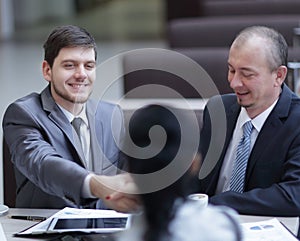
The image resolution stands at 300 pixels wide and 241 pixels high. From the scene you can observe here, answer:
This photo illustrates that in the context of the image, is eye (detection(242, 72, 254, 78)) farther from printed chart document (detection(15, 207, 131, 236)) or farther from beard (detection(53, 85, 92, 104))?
printed chart document (detection(15, 207, 131, 236))

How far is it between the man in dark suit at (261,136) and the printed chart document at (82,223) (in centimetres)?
37

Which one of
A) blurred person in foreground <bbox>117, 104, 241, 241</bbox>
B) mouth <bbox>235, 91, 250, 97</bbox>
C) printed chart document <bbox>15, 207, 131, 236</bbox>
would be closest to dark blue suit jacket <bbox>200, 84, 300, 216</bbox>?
mouth <bbox>235, 91, 250, 97</bbox>

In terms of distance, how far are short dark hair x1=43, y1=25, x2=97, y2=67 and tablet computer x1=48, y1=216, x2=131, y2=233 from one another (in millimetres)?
560

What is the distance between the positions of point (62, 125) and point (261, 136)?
0.69 metres

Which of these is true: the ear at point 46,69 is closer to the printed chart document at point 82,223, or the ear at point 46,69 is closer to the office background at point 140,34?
the office background at point 140,34

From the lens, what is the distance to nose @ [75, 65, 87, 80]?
2633 millimetres

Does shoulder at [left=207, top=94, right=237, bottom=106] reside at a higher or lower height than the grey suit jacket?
higher

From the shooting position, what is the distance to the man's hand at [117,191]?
5.79 ft

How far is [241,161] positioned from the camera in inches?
110

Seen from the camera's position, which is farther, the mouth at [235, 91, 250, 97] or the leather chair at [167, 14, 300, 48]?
the leather chair at [167, 14, 300, 48]

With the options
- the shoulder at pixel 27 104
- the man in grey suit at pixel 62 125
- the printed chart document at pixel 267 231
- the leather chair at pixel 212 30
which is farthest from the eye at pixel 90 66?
the leather chair at pixel 212 30

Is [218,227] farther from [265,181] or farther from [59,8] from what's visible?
[59,8]

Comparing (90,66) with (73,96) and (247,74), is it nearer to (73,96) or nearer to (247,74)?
(73,96)

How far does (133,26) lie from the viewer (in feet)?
43.8
